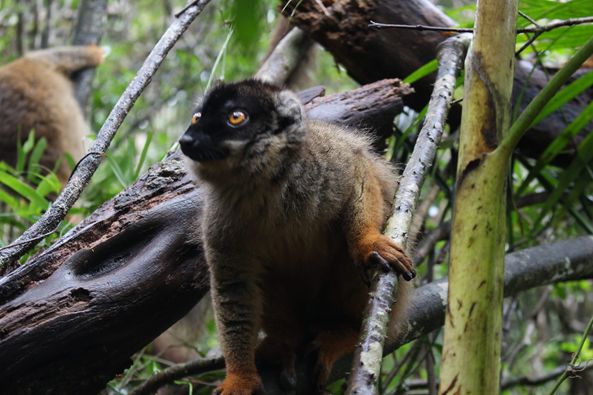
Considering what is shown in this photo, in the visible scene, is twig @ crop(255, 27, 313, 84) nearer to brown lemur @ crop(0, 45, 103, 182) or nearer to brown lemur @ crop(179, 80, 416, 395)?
brown lemur @ crop(179, 80, 416, 395)

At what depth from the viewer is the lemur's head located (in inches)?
110

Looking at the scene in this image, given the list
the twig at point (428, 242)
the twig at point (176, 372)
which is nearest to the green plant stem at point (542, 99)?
the twig at point (176, 372)

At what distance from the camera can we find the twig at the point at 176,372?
363 centimetres

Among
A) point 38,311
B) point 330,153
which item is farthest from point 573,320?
point 38,311

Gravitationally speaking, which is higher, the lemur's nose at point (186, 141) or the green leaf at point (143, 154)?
the green leaf at point (143, 154)

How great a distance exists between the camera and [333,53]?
455cm

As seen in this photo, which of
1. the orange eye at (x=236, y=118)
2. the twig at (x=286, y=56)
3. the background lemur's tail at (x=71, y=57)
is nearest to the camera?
the orange eye at (x=236, y=118)

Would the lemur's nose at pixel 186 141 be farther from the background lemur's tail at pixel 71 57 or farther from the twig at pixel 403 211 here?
the background lemur's tail at pixel 71 57

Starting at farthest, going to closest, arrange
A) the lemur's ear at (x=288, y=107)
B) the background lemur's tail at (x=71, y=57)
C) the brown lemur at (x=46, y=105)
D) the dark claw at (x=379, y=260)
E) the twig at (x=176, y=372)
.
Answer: the background lemur's tail at (x=71, y=57) → the brown lemur at (x=46, y=105) → the twig at (x=176, y=372) → the lemur's ear at (x=288, y=107) → the dark claw at (x=379, y=260)

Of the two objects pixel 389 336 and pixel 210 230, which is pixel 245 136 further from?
pixel 389 336

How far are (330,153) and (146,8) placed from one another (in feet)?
26.9

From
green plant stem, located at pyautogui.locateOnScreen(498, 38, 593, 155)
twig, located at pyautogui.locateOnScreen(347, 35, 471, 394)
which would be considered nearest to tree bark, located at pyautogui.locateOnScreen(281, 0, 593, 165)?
twig, located at pyautogui.locateOnScreen(347, 35, 471, 394)

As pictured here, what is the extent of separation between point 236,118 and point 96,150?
24.2 inches

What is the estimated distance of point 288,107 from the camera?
9.92 feet
